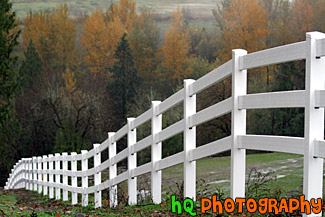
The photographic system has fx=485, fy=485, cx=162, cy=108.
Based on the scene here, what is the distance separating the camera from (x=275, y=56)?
15.5 ft

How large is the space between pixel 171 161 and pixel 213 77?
1633 millimetres

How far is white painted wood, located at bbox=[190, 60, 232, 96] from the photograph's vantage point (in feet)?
17.8

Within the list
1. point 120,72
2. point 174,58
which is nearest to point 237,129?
point 120,72

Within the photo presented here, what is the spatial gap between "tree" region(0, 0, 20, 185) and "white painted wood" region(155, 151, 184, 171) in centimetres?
2104

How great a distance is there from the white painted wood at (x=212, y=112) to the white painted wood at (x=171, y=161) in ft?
1.87

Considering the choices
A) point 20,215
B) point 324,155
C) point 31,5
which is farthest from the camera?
point 31,5

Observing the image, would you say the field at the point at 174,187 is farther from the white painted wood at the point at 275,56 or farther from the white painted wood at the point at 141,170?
the white painted wood at the point at 275,56

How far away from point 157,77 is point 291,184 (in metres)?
47.7

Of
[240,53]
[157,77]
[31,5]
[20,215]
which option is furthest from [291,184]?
[31,5]

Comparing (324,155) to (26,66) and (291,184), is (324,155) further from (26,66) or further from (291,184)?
(26,66)

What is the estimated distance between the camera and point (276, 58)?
471 cm

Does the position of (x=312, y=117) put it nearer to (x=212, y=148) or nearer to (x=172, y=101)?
(x=212, y=148)

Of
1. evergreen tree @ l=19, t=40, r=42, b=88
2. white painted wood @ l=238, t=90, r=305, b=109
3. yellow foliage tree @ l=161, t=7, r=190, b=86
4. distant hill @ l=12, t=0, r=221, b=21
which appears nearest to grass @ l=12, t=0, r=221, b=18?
distant hill @ l=12, t=0, r=221, b=21

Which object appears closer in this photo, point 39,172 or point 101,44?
point 39,172
